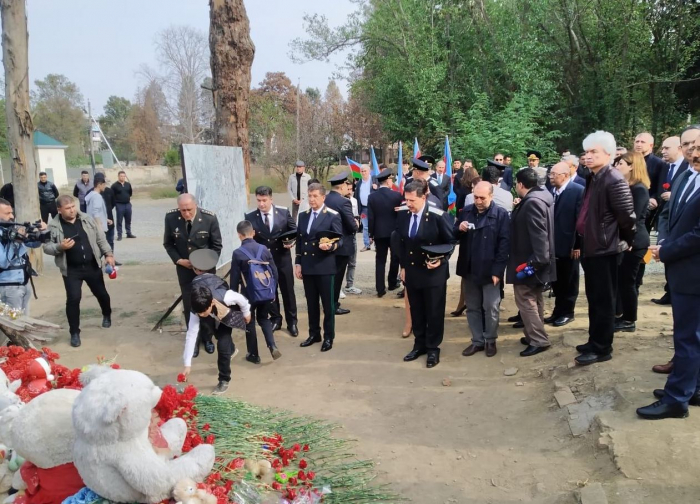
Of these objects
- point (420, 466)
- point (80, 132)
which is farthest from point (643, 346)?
point (80, 132)

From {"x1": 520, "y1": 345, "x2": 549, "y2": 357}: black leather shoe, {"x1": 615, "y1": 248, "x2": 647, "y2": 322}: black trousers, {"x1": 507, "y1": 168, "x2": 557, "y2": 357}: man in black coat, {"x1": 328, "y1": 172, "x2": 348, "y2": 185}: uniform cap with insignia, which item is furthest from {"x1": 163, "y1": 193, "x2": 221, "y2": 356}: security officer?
{"x1": 615, "y1": 248, "x2": 647, "y2": 322}: black trousers

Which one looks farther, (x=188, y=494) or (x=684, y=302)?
(x=684, y=302)

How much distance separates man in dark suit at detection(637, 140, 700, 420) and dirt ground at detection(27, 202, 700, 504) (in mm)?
A: 139

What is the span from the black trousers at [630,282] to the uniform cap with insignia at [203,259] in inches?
181

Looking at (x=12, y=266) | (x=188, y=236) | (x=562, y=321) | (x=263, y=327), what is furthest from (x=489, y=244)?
(x=12, y=266)

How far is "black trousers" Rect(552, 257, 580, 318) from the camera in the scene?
6.13m

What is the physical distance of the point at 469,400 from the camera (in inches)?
196

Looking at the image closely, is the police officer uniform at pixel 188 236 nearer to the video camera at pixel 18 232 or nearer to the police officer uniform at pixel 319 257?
the police officer uniform at pixel 319 257

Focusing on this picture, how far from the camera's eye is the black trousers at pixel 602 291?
4.66 meters

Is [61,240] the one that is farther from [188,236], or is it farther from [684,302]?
[684,302]

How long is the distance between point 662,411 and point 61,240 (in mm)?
6682

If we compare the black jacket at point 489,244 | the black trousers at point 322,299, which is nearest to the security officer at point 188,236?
the black trousers at point 322,299

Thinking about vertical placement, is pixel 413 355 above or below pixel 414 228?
below

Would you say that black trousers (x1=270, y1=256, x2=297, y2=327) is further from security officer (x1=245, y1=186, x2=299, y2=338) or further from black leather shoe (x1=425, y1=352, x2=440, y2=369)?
black leather shoe (x1=425, y1=352, x2=440, y2=369)
